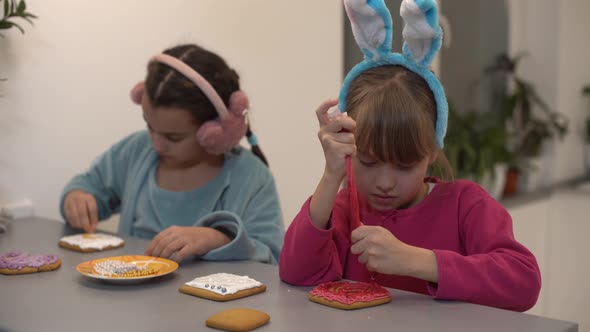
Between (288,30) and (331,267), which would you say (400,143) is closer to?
(331,267)

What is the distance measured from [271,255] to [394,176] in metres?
0.40

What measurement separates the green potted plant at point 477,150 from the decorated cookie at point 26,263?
200cm

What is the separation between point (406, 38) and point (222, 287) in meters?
0.48

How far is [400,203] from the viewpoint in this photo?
1.31m

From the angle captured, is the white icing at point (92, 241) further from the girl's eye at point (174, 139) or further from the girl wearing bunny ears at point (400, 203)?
the girl wearing bunny ears at point (400, 203)

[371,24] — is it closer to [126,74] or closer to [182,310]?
[182,310]

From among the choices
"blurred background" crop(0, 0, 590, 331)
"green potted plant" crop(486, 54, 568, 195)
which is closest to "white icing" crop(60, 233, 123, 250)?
"blurred background" crop(0, 0, 590, 331)

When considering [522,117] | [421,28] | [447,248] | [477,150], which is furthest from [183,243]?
[522,117]

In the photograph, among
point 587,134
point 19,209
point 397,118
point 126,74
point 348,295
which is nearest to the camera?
point 348,295

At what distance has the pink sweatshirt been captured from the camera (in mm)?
1099

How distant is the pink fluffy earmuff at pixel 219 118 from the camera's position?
5.26 feet

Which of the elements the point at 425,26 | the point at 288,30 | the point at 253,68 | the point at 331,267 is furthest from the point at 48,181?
the point at 425,26

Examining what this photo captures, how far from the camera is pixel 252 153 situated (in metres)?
1.76

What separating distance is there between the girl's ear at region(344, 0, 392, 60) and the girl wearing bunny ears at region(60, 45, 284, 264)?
495 millimetres
